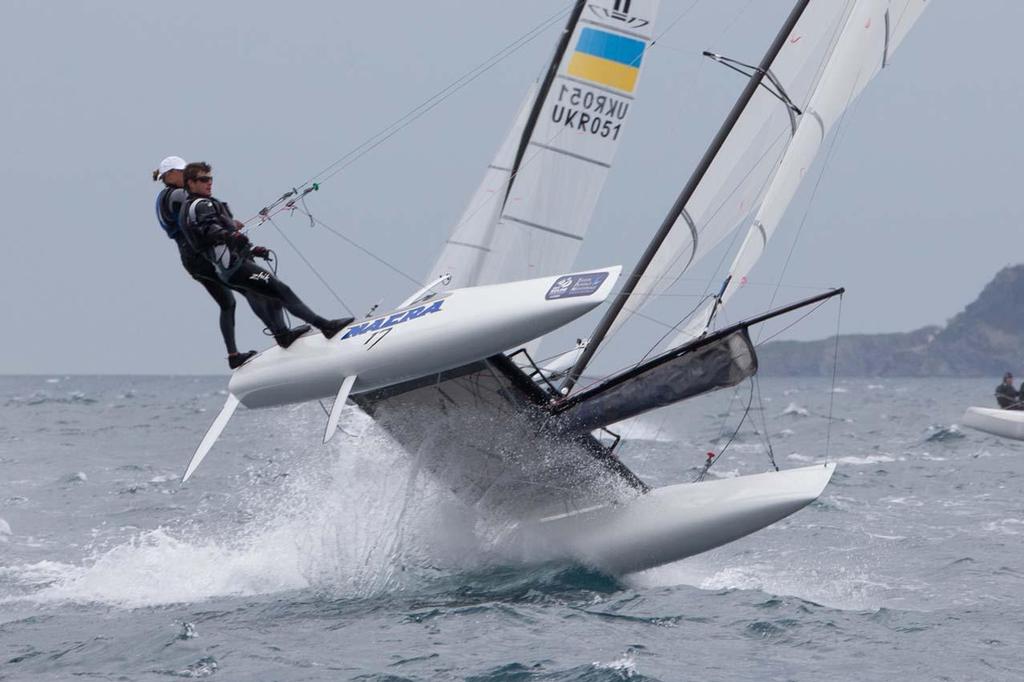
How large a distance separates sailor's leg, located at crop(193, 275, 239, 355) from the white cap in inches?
25.0

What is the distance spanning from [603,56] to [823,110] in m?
3.05

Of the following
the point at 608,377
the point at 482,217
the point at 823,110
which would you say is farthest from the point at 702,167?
the point at 482,217

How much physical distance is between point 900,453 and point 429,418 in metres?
13.3

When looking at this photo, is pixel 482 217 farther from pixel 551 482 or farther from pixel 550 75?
pixel 551 482

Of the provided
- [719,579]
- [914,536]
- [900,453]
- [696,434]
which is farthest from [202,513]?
[696,434]

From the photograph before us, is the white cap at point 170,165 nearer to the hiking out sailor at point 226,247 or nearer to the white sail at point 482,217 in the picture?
the hiking out sailor at point 226,247

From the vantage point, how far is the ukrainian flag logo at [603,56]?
1129 centimetres

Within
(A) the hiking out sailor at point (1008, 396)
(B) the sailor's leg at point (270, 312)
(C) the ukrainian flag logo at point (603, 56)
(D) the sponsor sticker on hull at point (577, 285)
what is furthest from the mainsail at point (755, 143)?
(A) the hiking out sailor at point (1008, 396)

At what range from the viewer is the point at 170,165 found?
793 centimetres

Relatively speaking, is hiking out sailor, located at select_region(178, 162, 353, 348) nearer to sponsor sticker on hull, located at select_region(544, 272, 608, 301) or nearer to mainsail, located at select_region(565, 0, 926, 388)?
sponsor sticker on hull, located at select_region(544, 272, 608, 301)

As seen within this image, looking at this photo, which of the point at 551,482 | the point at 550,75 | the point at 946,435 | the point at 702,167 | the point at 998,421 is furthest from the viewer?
the point at 946,435

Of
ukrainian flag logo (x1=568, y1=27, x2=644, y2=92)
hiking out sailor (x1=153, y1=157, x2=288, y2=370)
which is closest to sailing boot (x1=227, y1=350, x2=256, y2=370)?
hiking out sailor (x1=153, y1=157, x2=288, y2=370)

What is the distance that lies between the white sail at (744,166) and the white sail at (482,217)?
2.77 meters

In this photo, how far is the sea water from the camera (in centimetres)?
634
